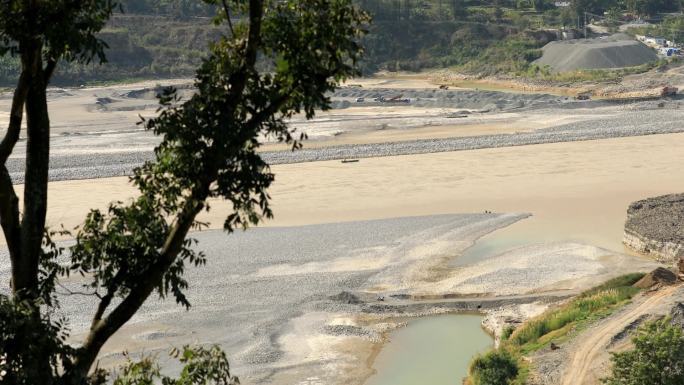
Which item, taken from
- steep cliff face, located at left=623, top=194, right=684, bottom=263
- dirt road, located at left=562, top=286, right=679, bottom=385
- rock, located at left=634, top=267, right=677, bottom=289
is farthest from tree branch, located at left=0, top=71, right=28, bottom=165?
steep cliff face, located at left=623, top=194, right=684, bottom=263

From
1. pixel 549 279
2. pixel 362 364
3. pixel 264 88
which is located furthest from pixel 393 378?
pixel 264 88

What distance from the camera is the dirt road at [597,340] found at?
21178mm

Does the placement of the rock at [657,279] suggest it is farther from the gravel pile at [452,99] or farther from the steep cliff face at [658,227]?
the gravel pile at [452,99]

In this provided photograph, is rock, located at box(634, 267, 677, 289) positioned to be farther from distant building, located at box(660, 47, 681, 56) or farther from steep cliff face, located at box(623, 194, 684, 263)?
distant building, located at box(660, 47, 681, 56)

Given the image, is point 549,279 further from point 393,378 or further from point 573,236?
point 393,378

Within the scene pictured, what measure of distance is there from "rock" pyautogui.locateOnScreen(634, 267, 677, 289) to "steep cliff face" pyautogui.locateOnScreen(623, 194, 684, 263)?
202 inches

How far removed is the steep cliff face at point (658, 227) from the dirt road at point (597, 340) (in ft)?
29.7

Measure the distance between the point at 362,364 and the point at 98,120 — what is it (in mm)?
60870

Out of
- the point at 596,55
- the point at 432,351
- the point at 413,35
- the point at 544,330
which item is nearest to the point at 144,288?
the point at 544,330

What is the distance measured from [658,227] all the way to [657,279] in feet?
29.4

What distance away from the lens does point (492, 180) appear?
51.0 meters

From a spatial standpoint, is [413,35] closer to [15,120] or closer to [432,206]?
[432,206]

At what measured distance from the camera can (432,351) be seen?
2680 cm

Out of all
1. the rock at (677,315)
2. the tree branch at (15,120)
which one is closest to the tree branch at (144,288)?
Answer: the tree branch at (15,120)
